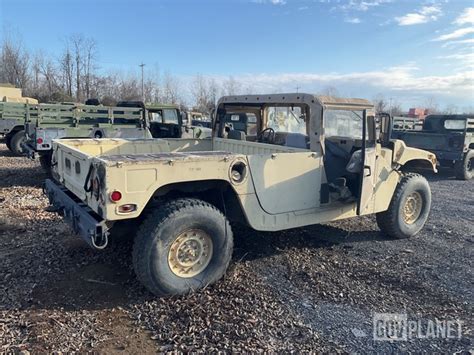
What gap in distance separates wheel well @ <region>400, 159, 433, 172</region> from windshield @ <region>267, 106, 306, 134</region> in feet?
5.96

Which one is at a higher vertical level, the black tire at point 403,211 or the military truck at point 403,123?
the military truck at point 403,123

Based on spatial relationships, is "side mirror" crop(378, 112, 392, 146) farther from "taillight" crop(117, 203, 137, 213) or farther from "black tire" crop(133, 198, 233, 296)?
"taillight" crop(117, 203, 137, 213)

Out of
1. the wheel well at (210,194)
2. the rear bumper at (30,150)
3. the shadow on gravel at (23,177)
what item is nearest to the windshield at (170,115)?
the shadow on gravel at (23,177)

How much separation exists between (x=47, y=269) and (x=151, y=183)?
1.71m

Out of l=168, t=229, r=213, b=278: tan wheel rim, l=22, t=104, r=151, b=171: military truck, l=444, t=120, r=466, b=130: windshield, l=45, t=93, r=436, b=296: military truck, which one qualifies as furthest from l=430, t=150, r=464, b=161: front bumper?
l=168, t=229, r=213, b=278: tan wheel rim

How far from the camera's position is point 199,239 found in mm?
3848

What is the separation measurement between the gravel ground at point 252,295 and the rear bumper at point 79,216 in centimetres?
58

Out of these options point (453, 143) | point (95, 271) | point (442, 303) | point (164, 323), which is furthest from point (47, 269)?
point (453, 143)

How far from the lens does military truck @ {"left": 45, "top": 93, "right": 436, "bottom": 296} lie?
3.51m

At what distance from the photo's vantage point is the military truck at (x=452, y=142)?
11422 millimetres

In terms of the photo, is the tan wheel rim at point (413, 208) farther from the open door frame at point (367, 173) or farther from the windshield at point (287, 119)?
the windshield at point (287, 119)

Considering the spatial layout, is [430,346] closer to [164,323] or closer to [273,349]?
[273,349]
